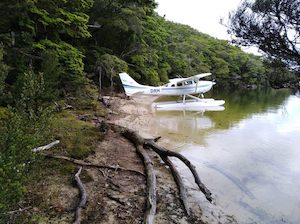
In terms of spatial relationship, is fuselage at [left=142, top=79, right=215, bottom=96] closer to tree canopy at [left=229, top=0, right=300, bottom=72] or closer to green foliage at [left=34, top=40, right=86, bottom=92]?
green foliage at [left=34, top=40, right=86, bottom=92]

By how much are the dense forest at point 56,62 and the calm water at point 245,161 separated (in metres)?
2.41

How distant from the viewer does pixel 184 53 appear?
1487 inches

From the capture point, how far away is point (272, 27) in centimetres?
581

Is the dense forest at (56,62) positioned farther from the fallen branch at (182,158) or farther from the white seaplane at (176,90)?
the fallen branch at (182,158)

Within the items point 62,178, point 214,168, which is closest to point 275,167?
point 214,168

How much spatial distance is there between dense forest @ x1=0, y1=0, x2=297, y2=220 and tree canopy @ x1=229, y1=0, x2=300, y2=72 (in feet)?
0.95

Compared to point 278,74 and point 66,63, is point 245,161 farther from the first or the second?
point 66,63

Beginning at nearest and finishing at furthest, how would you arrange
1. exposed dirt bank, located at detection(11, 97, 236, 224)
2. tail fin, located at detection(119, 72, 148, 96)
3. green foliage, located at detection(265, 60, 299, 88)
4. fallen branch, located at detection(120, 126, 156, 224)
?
1. exposed dirt bank, located at detection(11, 97, 236, 224)
2. fallen branch, located at detection(120, 126, 156, 224)
3. green foliage, located at detection(265, 60, 299, 88)
4. tail fin, located at detection(119, 72, 148, 96)

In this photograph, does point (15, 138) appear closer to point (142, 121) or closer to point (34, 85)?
point (34, 85)

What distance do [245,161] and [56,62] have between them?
6742 millimetres

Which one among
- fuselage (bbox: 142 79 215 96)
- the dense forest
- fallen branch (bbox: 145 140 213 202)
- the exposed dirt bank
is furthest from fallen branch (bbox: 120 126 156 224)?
fuselage (bbox: 142 79 215 96)

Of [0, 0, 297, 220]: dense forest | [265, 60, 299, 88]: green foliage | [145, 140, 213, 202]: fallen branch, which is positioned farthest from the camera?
[265, 60, 299, 88]: green foliage

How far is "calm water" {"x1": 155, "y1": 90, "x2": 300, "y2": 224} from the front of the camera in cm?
577

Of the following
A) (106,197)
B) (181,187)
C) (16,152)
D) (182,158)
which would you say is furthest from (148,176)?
(16,152)
